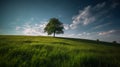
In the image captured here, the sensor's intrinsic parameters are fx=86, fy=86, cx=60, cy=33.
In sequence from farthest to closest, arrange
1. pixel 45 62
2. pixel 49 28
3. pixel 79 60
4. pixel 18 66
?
pixel 49 28 < pixel 79 60 < pixel 45 62 < pixel 18 66

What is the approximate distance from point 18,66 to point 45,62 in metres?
1.41

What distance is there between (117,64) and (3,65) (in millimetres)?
6451

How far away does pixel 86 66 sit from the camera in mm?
4777

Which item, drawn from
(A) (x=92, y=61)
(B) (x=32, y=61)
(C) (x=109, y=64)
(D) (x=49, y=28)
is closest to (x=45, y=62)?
(B) (x=32, y=61)

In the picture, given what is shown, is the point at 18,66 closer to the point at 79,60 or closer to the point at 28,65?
the point at 28,65

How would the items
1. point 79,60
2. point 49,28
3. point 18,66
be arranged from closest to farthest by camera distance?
1. point 18,66
2. point 79,60
3. point 49,28

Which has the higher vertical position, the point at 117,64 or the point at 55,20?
the point at 55,20

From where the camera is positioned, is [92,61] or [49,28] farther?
[49,28]

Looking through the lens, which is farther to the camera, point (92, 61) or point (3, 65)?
point (92, 61)

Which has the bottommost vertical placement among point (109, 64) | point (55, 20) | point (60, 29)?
point (109, 64)

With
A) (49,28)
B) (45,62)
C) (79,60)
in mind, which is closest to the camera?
(45,62)

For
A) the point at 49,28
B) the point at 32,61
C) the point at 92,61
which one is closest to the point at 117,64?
the point at 92,61

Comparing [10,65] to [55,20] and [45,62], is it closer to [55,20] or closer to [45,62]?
[45,62]

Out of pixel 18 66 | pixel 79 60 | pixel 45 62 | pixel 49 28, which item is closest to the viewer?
pixel 18 66
